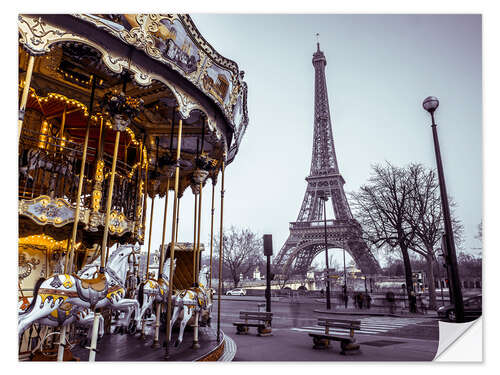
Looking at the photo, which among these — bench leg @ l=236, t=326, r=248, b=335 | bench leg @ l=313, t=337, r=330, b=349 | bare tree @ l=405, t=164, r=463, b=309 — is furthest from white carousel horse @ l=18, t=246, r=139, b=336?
bare tree @ l=405, t=164, r=463, b=309

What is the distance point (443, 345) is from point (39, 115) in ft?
27.6

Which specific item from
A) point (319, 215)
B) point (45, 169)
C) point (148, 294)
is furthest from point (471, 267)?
point (319, 215)

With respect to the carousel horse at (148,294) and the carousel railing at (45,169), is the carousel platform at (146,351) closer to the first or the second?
the carousel horse at (148,294)

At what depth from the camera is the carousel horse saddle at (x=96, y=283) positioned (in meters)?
4.24

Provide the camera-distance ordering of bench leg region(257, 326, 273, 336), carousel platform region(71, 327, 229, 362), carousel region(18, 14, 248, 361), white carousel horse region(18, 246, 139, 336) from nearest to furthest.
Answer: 1. white carousel horse region(18, 246, 139, 336)
2. carousel region(18, 14, 248, 361)
3. carousel platform region(71, 327, 229, 362)
4. bench leg region(257, 326, 273, 336)

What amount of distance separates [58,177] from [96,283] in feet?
8.67

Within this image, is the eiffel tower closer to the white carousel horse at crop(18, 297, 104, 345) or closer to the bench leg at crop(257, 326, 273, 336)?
the bench leg at crop(257, 326, 273, 336)

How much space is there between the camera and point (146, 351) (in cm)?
503

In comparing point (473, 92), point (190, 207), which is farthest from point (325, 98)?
point (473, 92)

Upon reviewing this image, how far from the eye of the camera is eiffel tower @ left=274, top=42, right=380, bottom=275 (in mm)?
30889

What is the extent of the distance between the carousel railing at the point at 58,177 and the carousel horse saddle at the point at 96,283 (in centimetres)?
185

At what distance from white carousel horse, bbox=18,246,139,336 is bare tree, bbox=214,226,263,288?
3223 cm

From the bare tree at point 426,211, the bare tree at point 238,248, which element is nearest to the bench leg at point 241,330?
the bare tree at point 426,211

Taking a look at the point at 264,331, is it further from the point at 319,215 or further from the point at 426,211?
the point at 319,215
